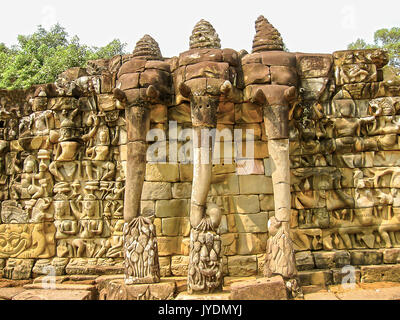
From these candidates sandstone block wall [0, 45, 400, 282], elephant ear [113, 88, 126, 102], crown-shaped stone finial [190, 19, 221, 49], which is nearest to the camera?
elephant ear [113, 88, 126, 102]

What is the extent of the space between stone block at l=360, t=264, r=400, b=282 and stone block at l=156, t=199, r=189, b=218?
10.1 feet

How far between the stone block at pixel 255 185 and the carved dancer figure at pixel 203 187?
922 mm

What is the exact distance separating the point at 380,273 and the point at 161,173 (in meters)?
3.97

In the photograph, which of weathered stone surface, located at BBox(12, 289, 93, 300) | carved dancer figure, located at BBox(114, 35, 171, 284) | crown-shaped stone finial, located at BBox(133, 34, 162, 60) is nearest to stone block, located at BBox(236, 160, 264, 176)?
carved dancer figure, located at BBox(114, 35, 171, 284)

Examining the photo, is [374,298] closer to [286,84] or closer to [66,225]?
[286,84]

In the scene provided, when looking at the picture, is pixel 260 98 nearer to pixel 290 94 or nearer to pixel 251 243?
pixel 290 94

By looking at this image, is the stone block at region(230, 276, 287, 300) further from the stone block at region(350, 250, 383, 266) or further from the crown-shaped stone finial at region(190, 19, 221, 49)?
the crown-shaped stone finial at region(190, 19, 221, 49)

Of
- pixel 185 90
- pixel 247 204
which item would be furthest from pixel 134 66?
pixel 247 204

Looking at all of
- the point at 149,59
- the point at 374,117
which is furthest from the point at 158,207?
the point at 374,117

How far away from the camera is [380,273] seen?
6.37 metres

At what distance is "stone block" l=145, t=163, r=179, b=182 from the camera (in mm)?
6680

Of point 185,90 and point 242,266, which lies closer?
point 185,90

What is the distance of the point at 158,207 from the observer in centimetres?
661

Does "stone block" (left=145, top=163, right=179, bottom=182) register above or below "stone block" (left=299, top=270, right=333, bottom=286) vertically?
above
